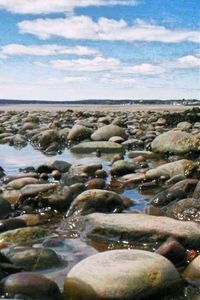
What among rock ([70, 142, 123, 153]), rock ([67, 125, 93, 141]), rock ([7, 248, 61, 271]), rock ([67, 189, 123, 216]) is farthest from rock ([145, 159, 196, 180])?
rock ([67, 125, 93, 141])

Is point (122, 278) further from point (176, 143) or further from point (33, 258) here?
point (176, 143)

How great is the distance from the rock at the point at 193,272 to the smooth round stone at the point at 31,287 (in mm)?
1001

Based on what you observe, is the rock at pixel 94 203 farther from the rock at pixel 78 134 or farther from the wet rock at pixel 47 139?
the rock at pixel 78 134

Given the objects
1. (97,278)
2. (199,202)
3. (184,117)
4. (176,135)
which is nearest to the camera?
(97,278)

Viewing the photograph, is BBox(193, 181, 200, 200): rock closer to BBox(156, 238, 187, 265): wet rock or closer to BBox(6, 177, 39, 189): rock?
BBox(156, 238, 187, 265): wet rock

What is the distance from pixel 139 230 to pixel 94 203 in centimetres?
117

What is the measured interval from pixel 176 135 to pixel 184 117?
41.1 feet

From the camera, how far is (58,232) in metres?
5.36

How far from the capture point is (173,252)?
4.17 m

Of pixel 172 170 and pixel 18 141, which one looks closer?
pixel 172 170

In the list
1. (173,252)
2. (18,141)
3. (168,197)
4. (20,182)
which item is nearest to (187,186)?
(168,197)

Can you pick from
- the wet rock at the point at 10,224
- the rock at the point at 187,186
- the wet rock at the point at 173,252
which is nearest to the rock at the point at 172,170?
the rock at the point at 187,186

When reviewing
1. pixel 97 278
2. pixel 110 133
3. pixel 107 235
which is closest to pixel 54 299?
pixel 97 278

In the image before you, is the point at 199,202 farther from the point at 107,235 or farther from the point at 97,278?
the point at 97,278
